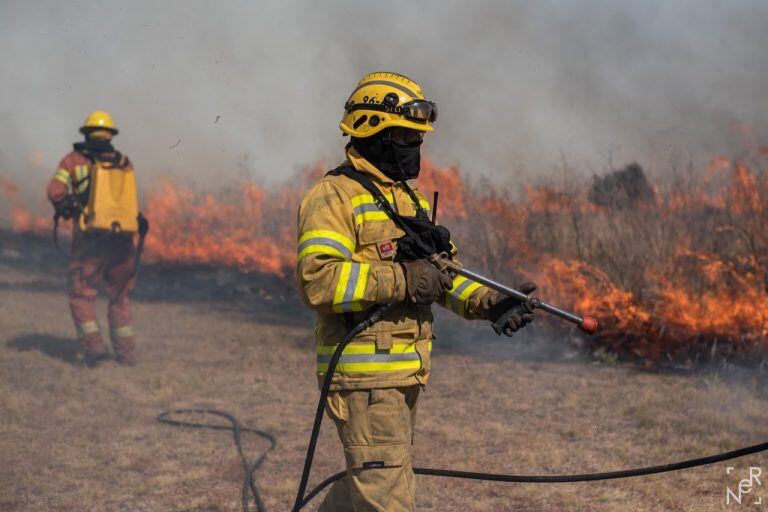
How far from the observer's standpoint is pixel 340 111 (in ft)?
54.0

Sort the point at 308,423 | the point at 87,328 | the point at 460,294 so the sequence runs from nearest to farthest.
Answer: the point at 460,294
the point at 308,423
the point at 87,328

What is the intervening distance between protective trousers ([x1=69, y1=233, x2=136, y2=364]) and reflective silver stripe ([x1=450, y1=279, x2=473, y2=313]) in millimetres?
5252

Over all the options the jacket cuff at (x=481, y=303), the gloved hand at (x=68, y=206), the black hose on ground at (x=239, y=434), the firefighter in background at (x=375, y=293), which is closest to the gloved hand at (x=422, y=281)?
the firefighter in background at (x=375, y=293)

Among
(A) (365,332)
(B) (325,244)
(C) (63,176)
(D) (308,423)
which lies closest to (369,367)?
(A) (365,332)

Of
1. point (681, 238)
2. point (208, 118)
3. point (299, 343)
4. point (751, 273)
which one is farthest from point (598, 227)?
point (208, 118)

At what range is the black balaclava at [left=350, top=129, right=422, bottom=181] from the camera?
123 inches

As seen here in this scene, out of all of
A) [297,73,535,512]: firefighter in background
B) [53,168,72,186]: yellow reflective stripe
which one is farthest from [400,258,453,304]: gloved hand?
[53,168,72,186]: yellow reflective stripe

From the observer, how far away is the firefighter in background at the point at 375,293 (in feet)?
9.40

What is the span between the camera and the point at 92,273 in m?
7.78

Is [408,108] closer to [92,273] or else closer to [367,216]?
[367,216]

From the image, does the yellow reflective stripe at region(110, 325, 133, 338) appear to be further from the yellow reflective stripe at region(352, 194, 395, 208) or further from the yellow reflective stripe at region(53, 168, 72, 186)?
the yellow reflective stripe at region(352, 194, 395, 208)

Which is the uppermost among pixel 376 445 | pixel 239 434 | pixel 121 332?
pixel 121 332

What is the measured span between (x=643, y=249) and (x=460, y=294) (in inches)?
185

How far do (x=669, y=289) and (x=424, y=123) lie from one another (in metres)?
4.81
